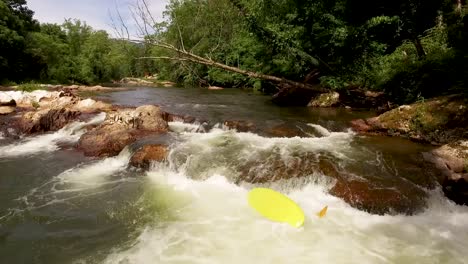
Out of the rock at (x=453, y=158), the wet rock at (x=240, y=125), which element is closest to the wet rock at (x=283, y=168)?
the rock at (x=453, y=158)

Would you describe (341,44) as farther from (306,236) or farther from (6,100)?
(6,100)

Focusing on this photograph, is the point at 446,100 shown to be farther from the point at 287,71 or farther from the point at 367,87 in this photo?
the point at 287,71

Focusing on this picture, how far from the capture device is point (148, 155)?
6.39 m

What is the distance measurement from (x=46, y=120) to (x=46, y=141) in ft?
4.09

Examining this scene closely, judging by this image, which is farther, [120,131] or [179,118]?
[179,118]

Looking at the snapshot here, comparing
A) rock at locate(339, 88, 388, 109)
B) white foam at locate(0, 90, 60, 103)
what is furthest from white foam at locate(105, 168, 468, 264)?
white foam at locate(0, 90, 60, 103)

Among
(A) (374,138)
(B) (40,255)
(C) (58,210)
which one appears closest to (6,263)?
(B) (40,255)

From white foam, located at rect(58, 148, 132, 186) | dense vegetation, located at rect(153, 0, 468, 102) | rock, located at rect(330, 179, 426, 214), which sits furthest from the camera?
dense vegetation, located at rect(153, 0, 468, 102)

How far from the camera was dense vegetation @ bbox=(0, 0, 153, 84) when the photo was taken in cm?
2291

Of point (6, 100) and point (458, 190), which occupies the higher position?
point (6, 100)

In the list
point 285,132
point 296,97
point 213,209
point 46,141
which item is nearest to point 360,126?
point 285,132

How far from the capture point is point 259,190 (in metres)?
5.07

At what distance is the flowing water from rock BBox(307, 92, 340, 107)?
13.1 ft

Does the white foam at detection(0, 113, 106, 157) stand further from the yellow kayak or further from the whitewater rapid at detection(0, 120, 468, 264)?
the yellow kayak
